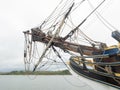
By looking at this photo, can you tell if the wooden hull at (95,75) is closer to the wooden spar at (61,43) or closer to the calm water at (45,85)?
the wooden spar at (61,43)

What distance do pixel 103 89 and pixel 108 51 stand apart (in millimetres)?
1525

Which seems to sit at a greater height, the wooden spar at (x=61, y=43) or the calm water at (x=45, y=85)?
the wooden spar at (x=61, y=43)

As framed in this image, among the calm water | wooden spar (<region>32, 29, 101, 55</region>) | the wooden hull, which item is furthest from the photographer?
the calm water

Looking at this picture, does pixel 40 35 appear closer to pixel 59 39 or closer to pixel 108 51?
pixel 59 39

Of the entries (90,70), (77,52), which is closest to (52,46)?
(77,52)

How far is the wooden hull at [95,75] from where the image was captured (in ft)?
36.4

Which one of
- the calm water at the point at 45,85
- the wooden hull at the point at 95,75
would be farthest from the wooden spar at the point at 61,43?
the calm water at the point at 45,85

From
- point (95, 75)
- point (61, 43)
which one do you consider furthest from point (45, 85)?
point (95, 75)

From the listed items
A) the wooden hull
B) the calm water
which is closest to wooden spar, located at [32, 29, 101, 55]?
the wooden hull

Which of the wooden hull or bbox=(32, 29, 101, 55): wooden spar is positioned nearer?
the wooden hull

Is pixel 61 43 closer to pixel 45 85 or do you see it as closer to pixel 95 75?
pixel 95 75

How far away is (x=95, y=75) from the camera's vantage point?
11586 mm

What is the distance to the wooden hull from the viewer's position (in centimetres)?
1111

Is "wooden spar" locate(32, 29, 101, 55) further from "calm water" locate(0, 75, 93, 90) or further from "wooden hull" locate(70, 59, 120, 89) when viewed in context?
"calm water" locate(0, 75, 93, 90)
